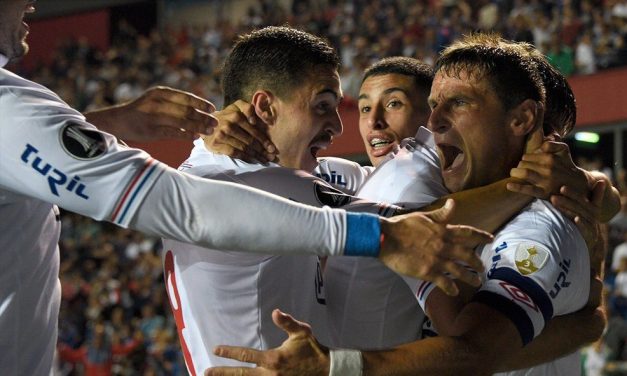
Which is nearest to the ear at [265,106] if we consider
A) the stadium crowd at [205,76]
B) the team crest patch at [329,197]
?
the team crest patch at [329,197]

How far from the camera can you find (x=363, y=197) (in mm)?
3891

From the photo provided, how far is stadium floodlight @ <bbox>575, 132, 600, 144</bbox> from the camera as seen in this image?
1609 cm

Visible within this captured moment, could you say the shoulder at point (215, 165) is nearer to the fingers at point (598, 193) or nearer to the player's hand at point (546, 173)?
the player's hand at point (546, 173)

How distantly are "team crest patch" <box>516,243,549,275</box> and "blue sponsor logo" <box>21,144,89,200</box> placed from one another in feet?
4.52

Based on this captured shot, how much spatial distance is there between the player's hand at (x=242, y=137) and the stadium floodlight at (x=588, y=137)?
13020mm

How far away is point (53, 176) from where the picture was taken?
2.93 meters

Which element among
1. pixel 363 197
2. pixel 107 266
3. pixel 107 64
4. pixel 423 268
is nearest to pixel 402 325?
pixel 363 197

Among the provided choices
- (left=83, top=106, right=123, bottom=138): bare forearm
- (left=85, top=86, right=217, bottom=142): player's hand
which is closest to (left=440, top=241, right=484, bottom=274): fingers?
(left=85, top=86, right=217, bottom=142): player's hand

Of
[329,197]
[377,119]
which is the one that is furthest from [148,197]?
[377,119]

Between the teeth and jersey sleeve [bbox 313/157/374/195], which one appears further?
the teeth

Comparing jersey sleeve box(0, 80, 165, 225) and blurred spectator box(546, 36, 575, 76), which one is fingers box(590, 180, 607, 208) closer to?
jersey sleeve box(0, 80, 165, 225)

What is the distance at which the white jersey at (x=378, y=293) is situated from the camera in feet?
12.1

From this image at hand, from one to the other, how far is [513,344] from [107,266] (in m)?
16.7

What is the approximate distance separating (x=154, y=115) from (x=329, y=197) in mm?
942
